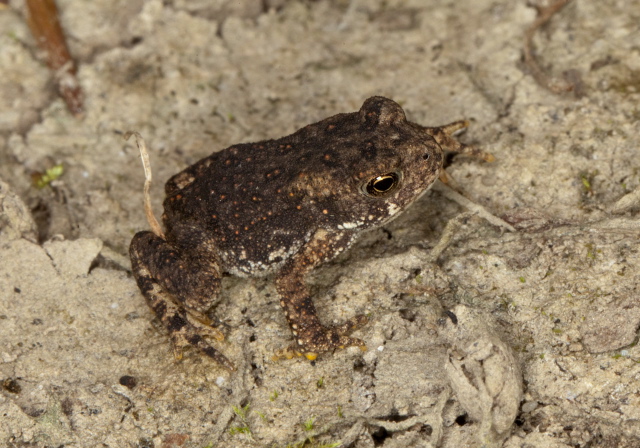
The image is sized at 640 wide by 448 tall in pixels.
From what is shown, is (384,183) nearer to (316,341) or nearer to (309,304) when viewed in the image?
(309,304)

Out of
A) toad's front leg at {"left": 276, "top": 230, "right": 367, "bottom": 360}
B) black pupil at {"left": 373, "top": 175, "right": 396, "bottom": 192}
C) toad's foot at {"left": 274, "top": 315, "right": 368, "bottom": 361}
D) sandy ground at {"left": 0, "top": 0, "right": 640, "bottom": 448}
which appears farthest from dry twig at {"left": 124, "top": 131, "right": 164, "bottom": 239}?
black pupil at {"left": 373, "top": 175, "right": 396, "bottom": 192}

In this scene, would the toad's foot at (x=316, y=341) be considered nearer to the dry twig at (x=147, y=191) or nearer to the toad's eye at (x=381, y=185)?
the toad's eye at (x=381, y=185)

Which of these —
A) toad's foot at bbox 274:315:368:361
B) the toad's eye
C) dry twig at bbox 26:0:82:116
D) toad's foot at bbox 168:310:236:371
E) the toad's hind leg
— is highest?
dry twig at bbox 26:0:82:116

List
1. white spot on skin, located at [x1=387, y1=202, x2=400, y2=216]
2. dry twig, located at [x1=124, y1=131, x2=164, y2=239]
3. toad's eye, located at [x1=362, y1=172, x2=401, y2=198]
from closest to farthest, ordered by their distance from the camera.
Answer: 1. toad's eye, located at [x1=362, y1=172, x2=401, y2=198]
2. white spot on skin, located at [x1=387, y1=202, x2=400, y2=216]
3. dry twig, located at [x1=124, y1=131, x2=164, y2=239]

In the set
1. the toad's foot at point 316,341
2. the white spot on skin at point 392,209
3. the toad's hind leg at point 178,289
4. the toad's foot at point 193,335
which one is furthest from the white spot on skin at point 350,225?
the toad's foot at point 193,335

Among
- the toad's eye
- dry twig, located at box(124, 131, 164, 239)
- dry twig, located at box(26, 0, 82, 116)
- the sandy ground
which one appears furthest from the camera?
dry twig, located at box(26, 0, 82, 116)

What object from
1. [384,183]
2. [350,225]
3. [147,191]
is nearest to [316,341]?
[350,225]

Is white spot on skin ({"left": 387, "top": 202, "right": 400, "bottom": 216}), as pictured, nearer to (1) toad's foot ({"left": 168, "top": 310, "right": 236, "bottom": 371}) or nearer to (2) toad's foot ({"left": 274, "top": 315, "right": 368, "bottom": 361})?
(2) toad's foot ({"left": 274, "top": 315, "right": 368, "bottom": 361})
